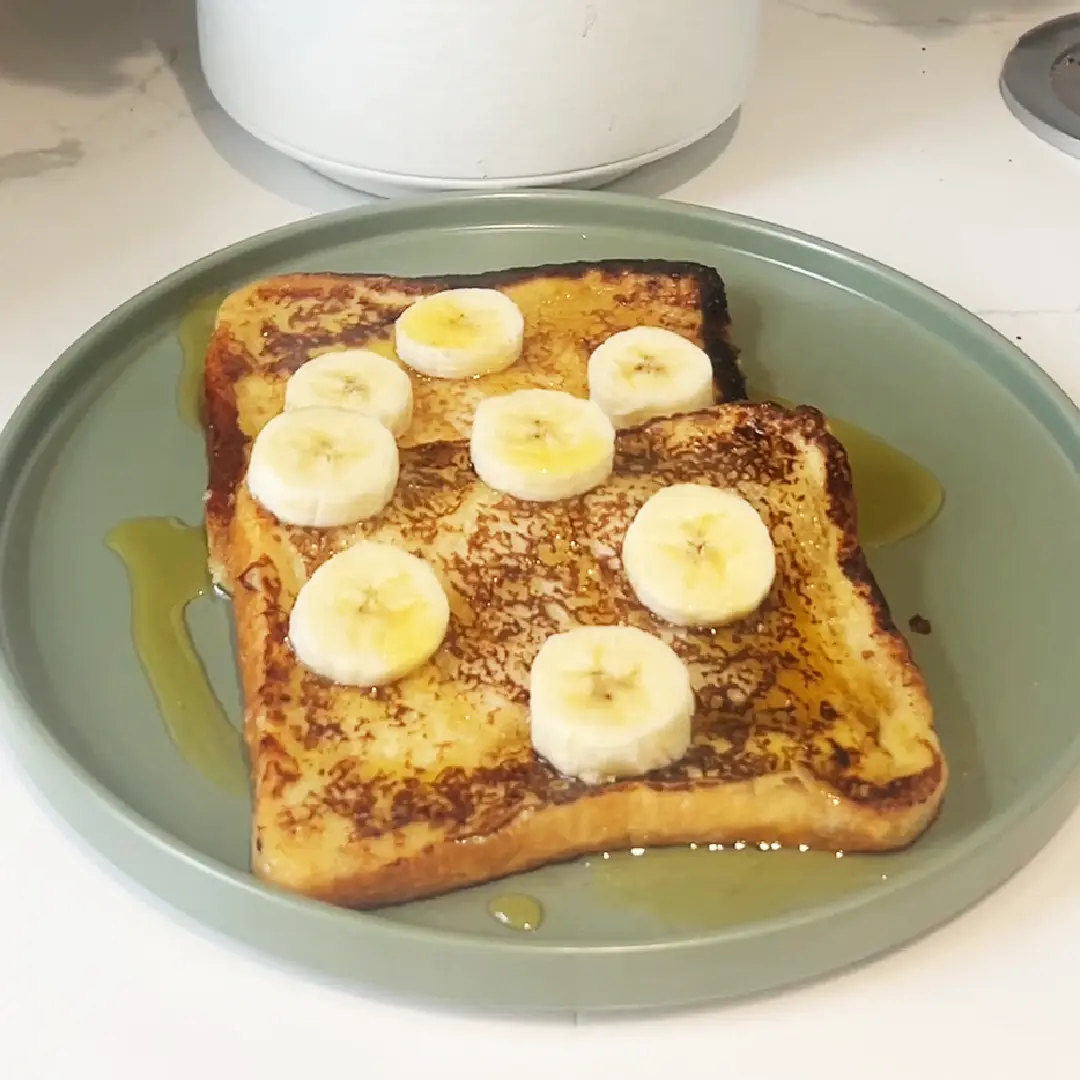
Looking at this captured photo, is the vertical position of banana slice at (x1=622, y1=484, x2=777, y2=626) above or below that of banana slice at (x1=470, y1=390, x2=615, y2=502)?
below

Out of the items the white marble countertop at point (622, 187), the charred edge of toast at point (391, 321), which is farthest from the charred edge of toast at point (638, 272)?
the white marble countertop at point (622, 187)

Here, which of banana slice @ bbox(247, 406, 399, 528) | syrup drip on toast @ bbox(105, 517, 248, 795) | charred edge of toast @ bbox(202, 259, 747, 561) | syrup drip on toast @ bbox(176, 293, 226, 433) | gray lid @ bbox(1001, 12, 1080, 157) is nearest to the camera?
syrup drip on toast @ bbox(105, 517, 248, 795)

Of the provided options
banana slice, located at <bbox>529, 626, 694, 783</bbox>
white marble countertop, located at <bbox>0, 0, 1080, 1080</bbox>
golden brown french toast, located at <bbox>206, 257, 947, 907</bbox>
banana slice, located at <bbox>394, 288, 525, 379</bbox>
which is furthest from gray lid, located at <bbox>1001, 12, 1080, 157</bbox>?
banana slice, located at <bbox>529, 626, 694, 783</bbox>

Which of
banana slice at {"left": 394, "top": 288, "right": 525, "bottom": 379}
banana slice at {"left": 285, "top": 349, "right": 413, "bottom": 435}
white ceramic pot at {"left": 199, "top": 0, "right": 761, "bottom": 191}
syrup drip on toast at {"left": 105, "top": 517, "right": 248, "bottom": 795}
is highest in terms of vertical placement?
white ceramic pot at {"left": 199, "top": 0, "right": 761, "bottom": 191}

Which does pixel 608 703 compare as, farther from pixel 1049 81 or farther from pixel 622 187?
pixel 1049 81

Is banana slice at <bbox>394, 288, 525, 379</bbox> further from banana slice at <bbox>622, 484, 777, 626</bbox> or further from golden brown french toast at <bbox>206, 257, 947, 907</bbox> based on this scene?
banana slice at <bbox>622, 484, 777, 626</bbox>

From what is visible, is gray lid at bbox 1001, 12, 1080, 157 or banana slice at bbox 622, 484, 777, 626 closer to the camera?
banana slice at bbox 622, 484, 777, 626

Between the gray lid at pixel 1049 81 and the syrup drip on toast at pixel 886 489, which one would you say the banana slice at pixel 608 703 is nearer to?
the syrup drip on toast at pixel 886 489

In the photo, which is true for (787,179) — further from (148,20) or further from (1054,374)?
(148,20)
